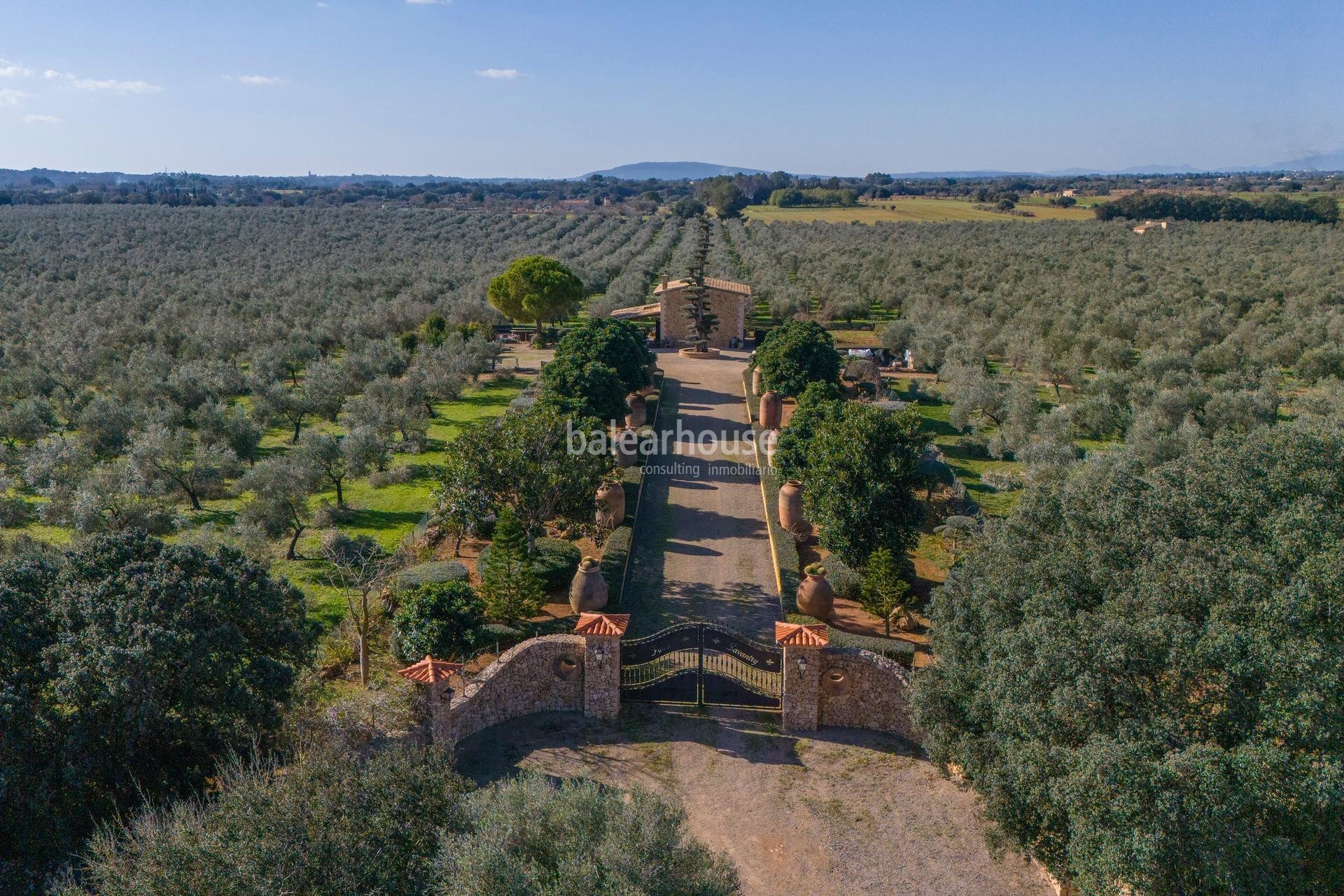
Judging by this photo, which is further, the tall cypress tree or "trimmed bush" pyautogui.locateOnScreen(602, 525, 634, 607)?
the tall cypress tree

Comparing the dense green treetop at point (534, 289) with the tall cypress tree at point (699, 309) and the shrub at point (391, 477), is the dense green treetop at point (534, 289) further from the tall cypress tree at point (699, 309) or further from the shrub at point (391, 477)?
the shrub at point (391, 477)

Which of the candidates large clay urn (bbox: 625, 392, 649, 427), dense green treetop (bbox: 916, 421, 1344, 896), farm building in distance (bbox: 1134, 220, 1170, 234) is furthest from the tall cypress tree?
farm building in distance (bbox: 1134, 220, 1170, 234)

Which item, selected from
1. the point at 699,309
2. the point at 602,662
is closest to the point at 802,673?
the point at 602,662

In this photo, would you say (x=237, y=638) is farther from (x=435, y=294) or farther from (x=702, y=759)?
(x=435, y=294)

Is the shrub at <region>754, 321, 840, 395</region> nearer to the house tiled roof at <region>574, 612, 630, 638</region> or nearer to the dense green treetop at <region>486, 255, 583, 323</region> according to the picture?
the dense green treetop at <region>486, 255, 583, 323</region>

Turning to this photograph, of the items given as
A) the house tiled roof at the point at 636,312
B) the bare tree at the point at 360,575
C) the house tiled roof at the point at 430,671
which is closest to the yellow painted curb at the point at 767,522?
the bare tree at the point at 360,575

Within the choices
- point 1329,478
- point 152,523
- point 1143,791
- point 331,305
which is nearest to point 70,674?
point 152,523

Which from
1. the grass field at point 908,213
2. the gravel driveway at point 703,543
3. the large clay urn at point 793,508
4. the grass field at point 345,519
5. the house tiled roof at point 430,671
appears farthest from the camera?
the grass field at point 908,213
